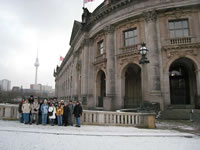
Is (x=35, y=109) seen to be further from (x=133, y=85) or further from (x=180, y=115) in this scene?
(x=133, y=85)

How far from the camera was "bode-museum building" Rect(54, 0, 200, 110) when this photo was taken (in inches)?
590

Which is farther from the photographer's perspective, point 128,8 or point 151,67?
point 128,8

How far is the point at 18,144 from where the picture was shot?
4949 mm

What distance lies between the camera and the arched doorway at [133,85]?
60.6 feet

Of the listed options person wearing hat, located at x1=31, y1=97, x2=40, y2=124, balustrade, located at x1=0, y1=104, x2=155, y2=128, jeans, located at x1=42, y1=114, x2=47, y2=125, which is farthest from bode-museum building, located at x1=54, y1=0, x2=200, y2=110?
person wearing hat, located at x1=31, y1=97, x2=40, y2=124

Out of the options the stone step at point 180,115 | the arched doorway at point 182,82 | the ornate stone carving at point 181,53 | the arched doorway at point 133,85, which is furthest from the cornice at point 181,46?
the stone step at point 180,115

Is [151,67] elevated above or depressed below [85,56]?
below

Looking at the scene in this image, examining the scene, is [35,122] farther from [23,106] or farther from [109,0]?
[109,0]

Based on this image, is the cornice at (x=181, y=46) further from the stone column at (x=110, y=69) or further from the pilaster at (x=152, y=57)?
the stone column at (x=110, y=69)

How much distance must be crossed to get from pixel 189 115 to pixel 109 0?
1667 cm

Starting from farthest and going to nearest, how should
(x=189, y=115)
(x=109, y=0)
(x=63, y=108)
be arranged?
1. (x=109, y=0)
2. (x=189, y=115)
3. (x=63, y=108)

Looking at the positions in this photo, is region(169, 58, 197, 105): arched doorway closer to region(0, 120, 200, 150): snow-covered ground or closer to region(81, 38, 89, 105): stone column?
region(81, 38, 89, 105): stone column

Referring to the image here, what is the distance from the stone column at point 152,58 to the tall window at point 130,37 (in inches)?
78.7

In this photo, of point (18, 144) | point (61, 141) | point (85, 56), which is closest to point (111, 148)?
point (61, 141)
